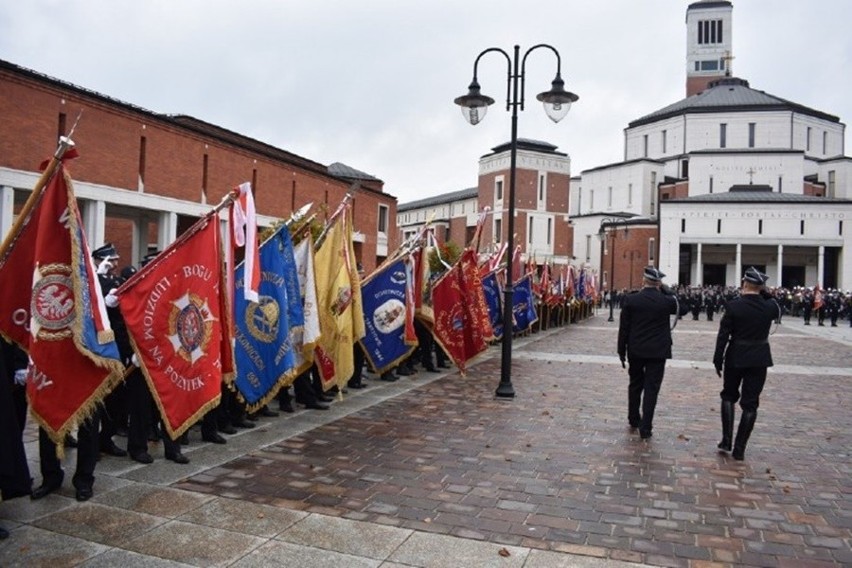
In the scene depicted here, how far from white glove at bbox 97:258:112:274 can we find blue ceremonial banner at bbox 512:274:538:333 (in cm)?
1483

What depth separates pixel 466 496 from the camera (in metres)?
5.82

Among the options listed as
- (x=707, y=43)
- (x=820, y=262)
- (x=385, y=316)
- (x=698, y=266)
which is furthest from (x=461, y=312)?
(x=707, y=43)

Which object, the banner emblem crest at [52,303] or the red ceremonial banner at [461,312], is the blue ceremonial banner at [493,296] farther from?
the banner emblem crest at [52,303]

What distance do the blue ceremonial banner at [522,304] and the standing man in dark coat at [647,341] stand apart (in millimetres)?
11665

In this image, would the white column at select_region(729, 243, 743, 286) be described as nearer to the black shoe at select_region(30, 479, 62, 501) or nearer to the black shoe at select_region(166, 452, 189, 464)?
the black shoe at select_region(166, 452, 189, 464)

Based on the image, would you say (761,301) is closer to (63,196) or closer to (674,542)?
(674,542)

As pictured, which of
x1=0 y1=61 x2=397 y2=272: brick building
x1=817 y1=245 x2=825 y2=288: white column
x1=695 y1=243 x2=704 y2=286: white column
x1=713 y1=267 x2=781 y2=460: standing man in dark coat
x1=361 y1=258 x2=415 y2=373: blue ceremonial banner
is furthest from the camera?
x1=695 y1=243 x2=704 y2=286: white column

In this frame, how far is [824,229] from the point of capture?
64.6 meters

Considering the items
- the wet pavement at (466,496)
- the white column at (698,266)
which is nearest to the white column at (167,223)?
the wet pavement at (466,496)

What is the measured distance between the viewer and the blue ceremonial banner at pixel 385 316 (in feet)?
37.1

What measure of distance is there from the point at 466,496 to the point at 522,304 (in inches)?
608

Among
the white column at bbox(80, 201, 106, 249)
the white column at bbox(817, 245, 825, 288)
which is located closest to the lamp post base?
the white column at bbox(80, 201, 106, 249)

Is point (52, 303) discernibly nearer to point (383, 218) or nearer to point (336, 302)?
point (336, 302)

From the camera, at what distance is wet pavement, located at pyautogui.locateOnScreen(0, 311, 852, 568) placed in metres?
4.63
